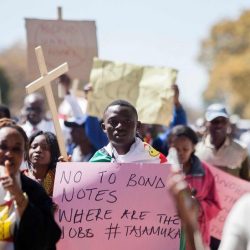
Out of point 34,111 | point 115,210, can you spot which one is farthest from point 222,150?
point 115,210

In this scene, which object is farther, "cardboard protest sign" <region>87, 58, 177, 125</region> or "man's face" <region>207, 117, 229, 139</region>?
"cardboard protest sign" <region>87, 58, 177, 125</region>

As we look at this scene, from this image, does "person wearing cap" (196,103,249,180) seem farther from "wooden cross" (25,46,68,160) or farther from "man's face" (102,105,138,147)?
"man's face" (102,105,138,147)

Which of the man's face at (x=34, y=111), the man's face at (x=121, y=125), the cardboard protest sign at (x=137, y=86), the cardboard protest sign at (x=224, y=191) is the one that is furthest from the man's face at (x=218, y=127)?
the man's face at (x=121, y=125)

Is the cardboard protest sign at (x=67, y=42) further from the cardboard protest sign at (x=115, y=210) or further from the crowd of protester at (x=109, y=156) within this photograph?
the cardboard protest sign at (x=115, y=210)

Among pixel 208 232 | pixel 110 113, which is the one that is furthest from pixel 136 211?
pixel 208 232

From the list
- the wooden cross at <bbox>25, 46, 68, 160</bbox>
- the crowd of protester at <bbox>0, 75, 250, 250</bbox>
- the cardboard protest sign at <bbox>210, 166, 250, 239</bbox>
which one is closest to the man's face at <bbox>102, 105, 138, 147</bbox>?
the crowd of protester at <bbox>0, 75, 250, 250</bbox>

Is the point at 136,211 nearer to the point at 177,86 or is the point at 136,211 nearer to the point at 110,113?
the point at 110,113

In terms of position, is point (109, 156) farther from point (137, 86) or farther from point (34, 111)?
point (34, 111)

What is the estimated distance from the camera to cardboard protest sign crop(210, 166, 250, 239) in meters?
9.07

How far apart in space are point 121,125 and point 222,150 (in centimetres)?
311

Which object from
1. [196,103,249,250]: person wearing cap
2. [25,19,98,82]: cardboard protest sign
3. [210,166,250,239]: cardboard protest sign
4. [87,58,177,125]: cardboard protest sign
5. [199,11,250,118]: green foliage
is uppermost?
[25,19,98,82]: cardboard protest sign

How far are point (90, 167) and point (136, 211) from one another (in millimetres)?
375

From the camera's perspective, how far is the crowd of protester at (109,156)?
438 centimetres

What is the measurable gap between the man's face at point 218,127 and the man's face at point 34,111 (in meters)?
1.84
